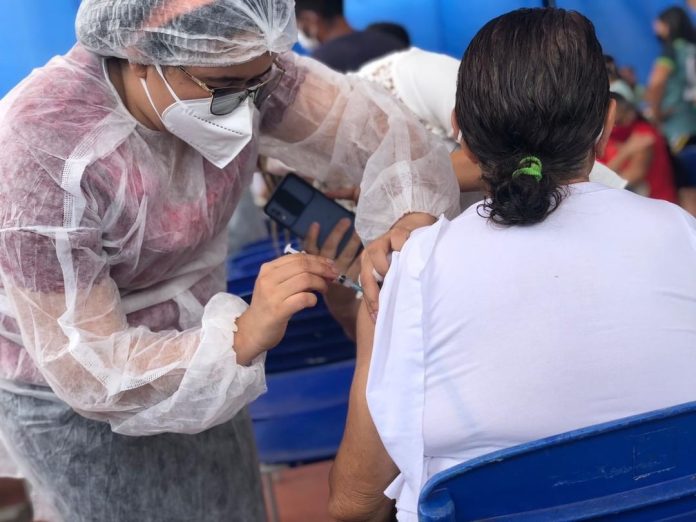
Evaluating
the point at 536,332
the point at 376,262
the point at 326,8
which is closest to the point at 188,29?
the point at 376,262

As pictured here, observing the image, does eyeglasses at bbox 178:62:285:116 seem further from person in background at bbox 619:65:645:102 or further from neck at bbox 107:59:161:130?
person in background at bbox 619:65:645:102

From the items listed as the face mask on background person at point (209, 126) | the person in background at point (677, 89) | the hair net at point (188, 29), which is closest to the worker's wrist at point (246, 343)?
the face mask on background person at point (209, 126)

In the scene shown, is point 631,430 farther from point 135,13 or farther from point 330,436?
point 330,436

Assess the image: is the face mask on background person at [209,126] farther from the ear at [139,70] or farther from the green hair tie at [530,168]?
the green hair tie at [530,168]

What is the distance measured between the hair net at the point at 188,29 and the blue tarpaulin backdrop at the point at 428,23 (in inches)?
22.9

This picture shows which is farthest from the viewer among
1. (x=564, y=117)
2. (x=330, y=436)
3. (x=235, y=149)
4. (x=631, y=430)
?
(x=330, y=436)

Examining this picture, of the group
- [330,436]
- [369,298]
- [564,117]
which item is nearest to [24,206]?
[369,298]

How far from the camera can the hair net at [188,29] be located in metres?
1.38

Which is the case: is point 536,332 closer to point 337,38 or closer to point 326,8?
point 337,38

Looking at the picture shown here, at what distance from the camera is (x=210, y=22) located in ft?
4.54

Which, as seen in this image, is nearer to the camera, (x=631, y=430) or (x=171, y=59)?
(x=631, y=430)

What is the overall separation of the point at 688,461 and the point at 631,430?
9 centimetres

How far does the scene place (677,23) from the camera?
3.62 m

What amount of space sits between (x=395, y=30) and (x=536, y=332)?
202 cm
